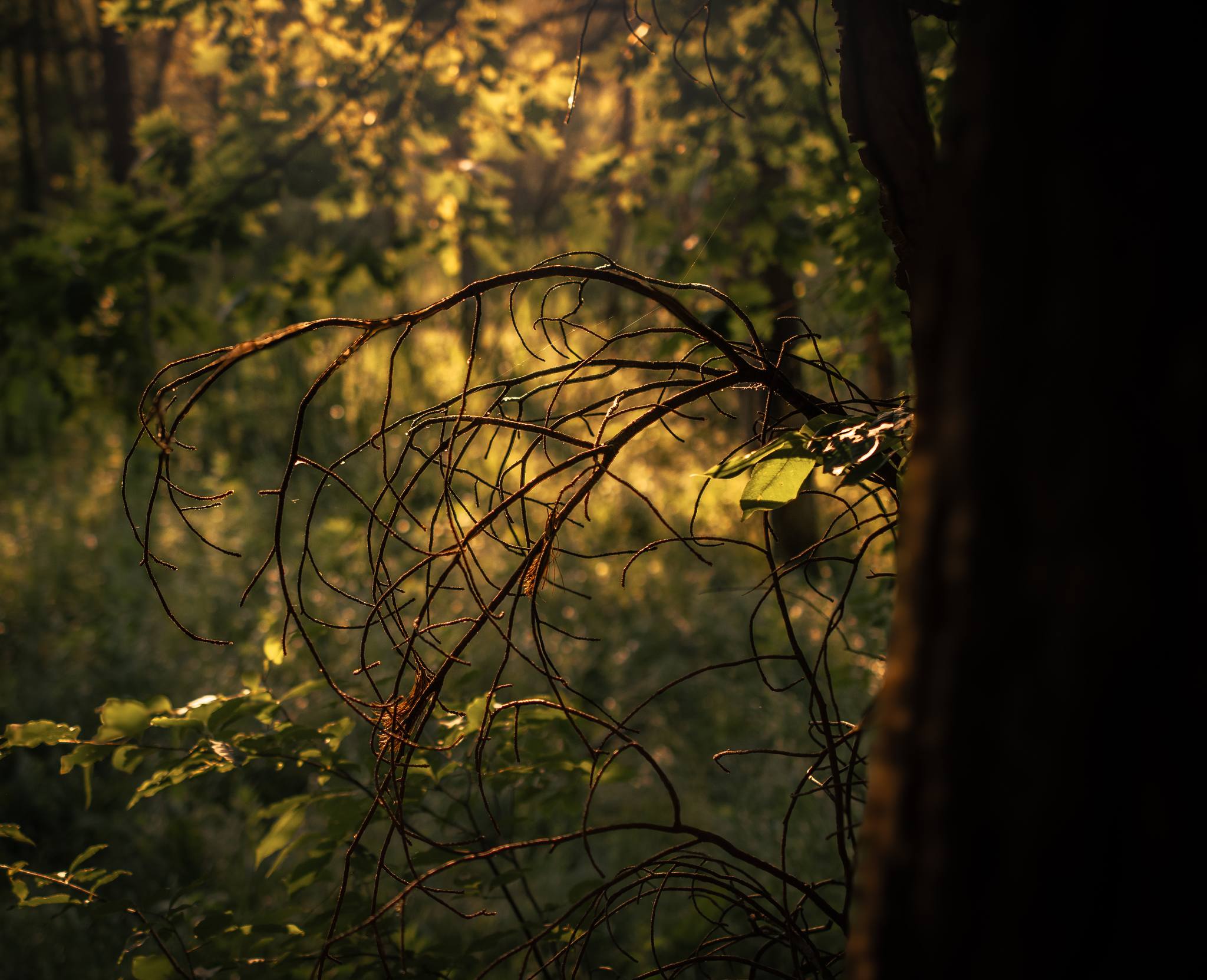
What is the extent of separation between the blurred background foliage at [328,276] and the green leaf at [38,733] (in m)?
0.07

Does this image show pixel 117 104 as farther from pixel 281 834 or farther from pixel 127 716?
pixel 281 834

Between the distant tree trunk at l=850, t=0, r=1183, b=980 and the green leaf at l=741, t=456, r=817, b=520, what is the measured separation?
403mm

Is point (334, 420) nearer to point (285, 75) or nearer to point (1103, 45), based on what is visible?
point (285, 75)

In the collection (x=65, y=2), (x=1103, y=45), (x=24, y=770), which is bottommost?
(x=24, y=770)

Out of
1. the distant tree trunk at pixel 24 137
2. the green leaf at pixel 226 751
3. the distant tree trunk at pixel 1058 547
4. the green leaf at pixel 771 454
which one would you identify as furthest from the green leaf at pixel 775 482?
the distant tree trunk at pixel 24 137

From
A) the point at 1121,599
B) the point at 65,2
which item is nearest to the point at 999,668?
the point at 1121,599

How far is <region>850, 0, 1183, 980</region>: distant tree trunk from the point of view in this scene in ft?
1.04

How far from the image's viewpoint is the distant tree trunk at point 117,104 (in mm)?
6055

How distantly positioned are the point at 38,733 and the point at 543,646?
0.73 meters

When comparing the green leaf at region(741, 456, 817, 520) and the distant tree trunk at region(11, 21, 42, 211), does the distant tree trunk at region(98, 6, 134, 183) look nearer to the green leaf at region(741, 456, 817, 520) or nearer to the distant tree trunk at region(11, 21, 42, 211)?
the distant tree trunk at region(11, 21, 42, 211)

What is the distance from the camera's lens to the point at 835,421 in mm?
788

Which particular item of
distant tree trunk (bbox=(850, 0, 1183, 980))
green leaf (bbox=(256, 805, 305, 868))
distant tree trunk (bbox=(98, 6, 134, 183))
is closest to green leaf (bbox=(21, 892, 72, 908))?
green leaf (bbox=(256, 805, 305, 868))

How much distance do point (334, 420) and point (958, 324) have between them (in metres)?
6.76

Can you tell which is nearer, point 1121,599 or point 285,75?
point 1121,599
